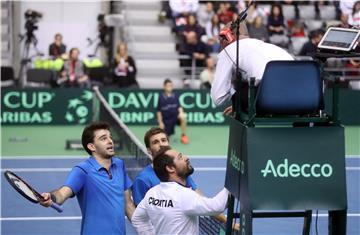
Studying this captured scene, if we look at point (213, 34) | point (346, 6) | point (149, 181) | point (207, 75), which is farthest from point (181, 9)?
point (149, 181)

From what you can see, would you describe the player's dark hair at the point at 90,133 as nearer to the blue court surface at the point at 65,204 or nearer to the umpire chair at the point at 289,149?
the umpire chair at the point at 289,149

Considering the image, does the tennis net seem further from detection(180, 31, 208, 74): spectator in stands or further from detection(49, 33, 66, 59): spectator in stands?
detection(180, 31, 208, 74): spectator in stands

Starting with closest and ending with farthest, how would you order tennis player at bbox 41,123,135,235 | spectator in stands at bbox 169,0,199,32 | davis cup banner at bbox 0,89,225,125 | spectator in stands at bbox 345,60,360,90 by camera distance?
tennis player at bbox 41,123,135,235 < davis cup banner at bbox 0,89,225,125 < spectator in stands at bbox 345,60,360,90 < spectator in stands at bbox 169,0,199,32

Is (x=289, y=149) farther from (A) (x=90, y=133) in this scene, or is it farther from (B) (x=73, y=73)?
(B) (x=73, y=73)

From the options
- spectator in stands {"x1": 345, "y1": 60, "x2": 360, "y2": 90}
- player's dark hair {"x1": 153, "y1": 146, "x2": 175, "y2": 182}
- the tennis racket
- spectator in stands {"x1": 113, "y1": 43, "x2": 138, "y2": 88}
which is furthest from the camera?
spectator in stands {"x1": 345, "y1": 60, "x2": 360, "y2": 90}

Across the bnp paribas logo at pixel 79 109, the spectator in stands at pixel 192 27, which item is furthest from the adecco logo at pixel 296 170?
the spectator in stands at pixel 192 27

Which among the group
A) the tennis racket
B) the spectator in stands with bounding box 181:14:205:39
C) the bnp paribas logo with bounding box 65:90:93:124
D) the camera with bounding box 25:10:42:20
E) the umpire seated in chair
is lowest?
the bnp paribas logo with bounding box 65:90:93:124

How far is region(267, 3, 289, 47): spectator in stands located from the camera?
2606 centimetres

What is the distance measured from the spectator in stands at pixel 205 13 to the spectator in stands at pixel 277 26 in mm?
1716

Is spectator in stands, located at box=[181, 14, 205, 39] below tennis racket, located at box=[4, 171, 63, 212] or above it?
below

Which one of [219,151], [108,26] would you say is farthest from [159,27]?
[219,151]

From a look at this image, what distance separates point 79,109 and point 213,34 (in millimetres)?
5041

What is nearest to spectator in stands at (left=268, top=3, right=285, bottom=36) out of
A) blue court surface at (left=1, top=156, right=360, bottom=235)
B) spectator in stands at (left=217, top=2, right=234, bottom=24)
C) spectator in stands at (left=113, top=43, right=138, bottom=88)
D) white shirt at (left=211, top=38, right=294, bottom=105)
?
spectator in stands at (left=217, top=2, right=234, bottom=24)

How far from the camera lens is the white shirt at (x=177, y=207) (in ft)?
22.6
